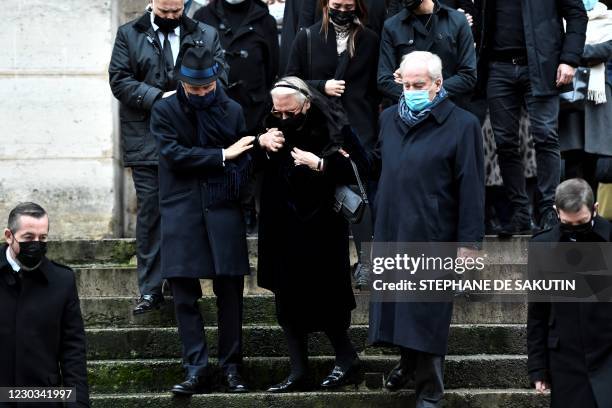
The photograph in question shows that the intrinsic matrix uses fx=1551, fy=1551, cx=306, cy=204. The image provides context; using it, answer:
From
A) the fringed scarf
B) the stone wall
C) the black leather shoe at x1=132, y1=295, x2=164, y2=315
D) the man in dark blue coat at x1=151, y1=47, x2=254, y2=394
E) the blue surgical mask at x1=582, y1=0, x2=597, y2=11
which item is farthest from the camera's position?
the stone wall

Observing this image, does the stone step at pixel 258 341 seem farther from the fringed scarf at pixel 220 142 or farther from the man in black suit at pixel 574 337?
the man in black suit at pixel 574 337

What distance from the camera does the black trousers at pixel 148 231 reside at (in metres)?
9.75

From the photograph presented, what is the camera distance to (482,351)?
31.0 feet

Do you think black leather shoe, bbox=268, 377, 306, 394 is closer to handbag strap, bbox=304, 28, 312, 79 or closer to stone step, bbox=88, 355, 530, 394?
stone step, bbox=88, 355, 530, 394

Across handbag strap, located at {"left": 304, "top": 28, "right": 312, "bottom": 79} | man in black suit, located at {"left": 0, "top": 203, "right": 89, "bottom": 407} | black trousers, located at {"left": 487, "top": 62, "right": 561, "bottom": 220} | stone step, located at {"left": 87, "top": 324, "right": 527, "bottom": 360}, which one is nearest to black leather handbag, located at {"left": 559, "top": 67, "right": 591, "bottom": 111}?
black trousers, located at {"left": 487, "top": 62, "right": 561, "bottom": 220}

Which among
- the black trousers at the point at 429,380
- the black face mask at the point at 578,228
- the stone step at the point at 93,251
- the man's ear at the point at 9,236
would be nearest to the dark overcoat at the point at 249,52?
the stone step at the point at 93,251

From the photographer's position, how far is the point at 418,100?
8.58 meters

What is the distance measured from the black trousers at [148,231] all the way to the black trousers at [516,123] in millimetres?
2388

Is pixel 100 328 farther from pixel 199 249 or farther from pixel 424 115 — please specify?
pixel 424 115

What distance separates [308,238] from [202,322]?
0.80 meters

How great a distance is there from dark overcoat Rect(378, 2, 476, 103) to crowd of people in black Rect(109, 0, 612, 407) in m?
0.01

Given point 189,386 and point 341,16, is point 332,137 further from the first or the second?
point 189,386

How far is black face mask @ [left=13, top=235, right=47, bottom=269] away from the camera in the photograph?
7.89 meters

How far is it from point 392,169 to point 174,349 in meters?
1.94
